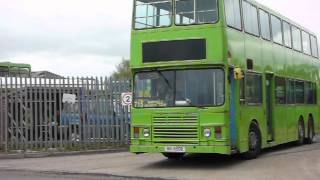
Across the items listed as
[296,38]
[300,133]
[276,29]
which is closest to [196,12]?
[276,29]

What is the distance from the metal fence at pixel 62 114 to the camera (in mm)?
19672

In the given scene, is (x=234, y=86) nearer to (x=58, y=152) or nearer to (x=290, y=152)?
(x=290, y=152)

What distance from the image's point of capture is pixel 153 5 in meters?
15.7

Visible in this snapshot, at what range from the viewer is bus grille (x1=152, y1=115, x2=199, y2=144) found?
14680 millimetres

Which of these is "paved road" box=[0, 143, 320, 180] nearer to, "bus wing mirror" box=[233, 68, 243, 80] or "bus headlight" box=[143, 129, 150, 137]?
"bus headlight" box=[143, 129, 150, 137]

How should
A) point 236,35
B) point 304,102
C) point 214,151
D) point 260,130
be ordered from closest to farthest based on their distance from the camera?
point 214,151 < point 236,35 < point 260,130 < point 304,102

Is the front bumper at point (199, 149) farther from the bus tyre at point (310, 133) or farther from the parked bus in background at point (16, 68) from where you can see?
the parked bus in background at point (16, 68)

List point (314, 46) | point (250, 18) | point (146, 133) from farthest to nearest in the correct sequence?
point (314, 46)
point (250, 18)
point (146, 133)

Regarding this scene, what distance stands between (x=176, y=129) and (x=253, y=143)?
2.92 m

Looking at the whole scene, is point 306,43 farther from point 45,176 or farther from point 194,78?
point 45,176

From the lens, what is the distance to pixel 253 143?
1680 cm

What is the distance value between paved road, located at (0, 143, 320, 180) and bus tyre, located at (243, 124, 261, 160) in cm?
24

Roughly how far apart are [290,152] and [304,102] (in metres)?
3.73

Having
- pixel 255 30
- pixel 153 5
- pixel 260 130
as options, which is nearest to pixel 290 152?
pixel 260 130
